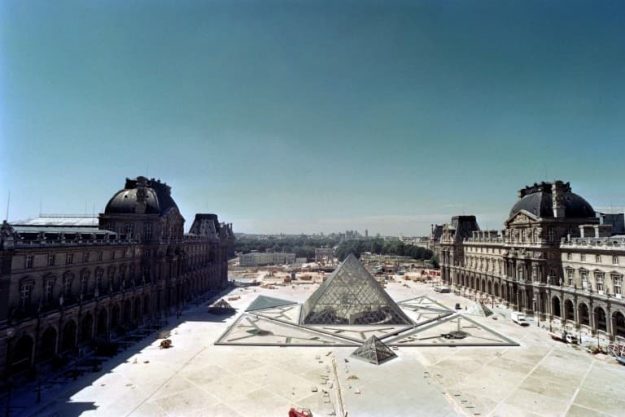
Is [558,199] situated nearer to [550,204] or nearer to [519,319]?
[550,204]

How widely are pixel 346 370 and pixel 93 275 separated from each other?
30375 millimetres

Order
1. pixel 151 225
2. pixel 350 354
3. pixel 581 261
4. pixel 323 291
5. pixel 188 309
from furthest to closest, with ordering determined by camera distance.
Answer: pixel 188 309, pixel 151 225, pixel 323 291, pixel 581 261, pixel 350 354

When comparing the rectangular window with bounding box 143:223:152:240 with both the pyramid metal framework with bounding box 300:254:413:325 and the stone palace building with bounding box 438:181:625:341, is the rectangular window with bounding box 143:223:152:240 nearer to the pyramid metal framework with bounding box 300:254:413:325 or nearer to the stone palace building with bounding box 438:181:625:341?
the pyramid metal framework with bounding box 300:254:413:325

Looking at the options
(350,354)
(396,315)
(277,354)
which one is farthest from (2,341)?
(396,315)

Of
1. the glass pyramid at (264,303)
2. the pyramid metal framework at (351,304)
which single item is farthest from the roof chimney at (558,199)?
the glass pyramid at (264,303)

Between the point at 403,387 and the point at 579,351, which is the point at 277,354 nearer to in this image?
the point at 403,387

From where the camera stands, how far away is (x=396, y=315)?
160ft

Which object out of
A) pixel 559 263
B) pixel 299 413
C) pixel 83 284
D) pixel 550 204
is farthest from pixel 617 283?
pixel 83 284

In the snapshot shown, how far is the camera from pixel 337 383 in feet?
95.2

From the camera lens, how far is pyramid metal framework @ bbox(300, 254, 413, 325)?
160 ft

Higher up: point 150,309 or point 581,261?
point 581,261

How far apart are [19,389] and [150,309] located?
25.0 meters

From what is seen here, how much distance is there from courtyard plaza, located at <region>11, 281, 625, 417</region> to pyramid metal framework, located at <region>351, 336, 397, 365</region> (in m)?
1.02

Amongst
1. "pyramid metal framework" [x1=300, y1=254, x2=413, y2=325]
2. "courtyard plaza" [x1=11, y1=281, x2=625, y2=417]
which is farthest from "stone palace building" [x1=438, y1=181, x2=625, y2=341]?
"pyramid metal framework" [x1=300, y1=254, x2=413, y2=325]
